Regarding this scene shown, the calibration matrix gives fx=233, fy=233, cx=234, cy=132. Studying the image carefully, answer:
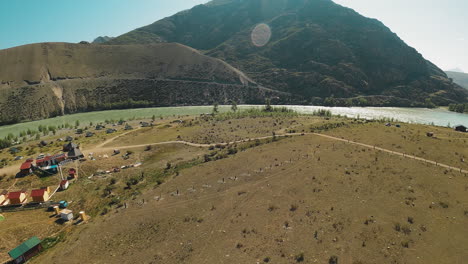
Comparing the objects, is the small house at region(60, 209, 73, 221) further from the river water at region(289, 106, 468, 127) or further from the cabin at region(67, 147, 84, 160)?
the river water at region(289, 106, 468, 127)

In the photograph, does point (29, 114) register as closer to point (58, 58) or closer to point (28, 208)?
point (58, 58)

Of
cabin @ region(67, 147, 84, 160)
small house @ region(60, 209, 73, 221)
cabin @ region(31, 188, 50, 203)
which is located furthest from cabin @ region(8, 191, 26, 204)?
cabin @ region(67, 147, 84, 160)

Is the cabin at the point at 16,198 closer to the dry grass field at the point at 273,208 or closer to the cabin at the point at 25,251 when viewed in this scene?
the dry grass field at the point at 273,208

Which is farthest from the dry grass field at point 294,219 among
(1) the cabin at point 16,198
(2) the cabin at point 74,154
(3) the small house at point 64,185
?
(2) the cabin at point 74,154

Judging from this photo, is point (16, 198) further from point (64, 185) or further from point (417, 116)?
point (417, 116)

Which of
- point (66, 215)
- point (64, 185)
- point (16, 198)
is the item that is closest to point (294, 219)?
point (66, 215)

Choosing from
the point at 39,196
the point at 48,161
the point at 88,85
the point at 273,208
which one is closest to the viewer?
the point at 273,208

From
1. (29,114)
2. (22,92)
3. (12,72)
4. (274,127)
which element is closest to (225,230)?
(274,127)
